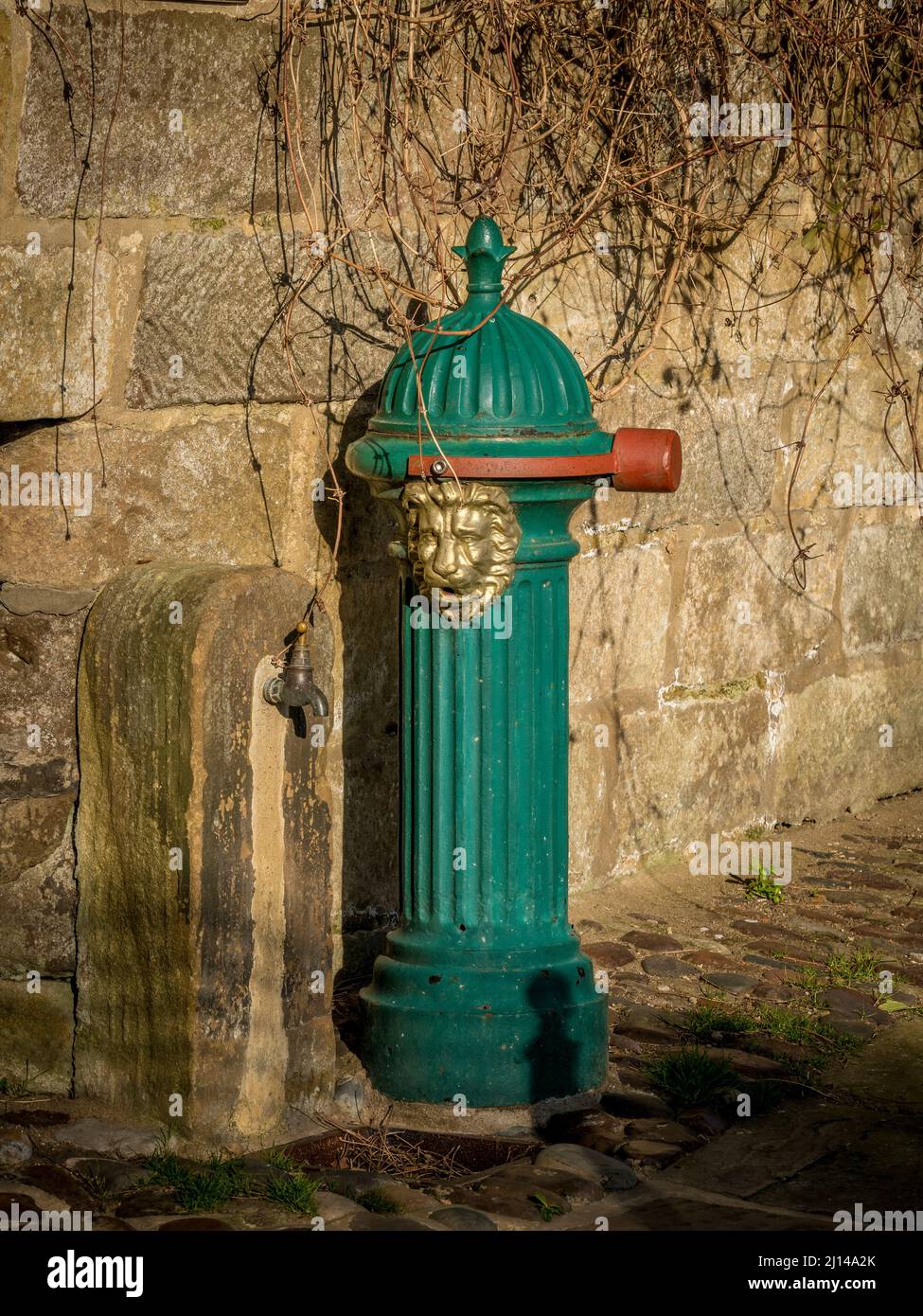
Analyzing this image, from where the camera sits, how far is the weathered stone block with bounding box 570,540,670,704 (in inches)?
181

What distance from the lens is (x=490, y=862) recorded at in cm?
344

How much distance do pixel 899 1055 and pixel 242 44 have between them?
8.04 ft

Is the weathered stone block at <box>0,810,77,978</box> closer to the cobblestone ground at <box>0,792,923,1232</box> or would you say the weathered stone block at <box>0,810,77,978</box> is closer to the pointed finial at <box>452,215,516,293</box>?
the cobblestone ground at <box>0,792,923,1232</box>

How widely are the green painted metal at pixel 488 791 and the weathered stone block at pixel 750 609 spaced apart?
1.54m

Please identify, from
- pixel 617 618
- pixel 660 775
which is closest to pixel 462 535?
pixel 617 618

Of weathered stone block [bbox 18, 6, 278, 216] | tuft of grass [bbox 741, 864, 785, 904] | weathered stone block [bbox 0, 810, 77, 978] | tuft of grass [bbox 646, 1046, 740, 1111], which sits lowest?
tuft of grass [bbox 646, 1046, 740, 1111]

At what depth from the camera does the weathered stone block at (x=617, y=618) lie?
15.1 feet

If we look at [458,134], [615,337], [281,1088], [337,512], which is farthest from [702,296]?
[281,1088]

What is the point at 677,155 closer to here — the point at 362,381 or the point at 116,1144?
the point at 362,381

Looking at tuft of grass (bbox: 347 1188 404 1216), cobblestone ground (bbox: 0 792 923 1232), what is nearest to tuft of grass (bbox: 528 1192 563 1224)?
cobblestone ground (bbox: 0 792 923 1232)

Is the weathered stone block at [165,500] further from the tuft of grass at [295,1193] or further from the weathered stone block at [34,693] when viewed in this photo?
the tuft of grass at [295,1193]

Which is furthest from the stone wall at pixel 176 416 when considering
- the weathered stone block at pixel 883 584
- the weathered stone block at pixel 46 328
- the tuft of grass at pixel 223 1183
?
the weathered stone block at pixel 883 584

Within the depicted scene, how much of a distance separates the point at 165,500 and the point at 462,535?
633 millimetres

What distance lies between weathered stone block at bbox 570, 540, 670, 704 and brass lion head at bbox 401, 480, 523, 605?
1.22 meters
